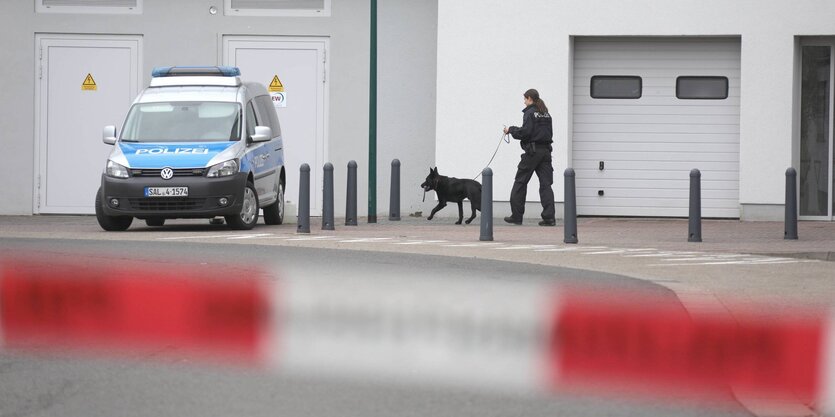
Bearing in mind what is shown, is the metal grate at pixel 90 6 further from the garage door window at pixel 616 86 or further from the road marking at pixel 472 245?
the road marking at pixel 472 245

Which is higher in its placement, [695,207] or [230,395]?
[695,207]

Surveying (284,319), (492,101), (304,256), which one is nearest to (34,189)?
(492,101)

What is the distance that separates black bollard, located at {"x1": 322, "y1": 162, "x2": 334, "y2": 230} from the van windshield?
150 centimetres

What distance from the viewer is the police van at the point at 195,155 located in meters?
19.6

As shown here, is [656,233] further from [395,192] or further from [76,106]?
[76,106]

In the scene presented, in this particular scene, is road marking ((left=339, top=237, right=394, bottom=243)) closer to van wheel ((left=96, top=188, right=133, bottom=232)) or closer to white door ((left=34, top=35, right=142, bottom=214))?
van wheel ((left=96, top=188, right=133, bottom=232))

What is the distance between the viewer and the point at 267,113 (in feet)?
74.3

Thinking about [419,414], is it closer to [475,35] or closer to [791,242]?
[791,242]

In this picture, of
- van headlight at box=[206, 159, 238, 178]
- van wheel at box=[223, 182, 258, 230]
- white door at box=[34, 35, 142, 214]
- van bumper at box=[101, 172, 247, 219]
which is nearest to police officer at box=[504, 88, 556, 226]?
van wheel at box=[223, 182, 258, 230]

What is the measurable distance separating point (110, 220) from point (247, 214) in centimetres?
180

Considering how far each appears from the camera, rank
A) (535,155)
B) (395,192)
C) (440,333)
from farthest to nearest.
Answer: (395,192) → (535,155) → (440,333)

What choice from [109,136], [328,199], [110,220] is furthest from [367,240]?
[109,136]

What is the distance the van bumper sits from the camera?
19.5 meters

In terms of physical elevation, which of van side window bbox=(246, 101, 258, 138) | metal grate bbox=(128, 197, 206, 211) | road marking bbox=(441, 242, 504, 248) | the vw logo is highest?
van side window bbox=(246, 101, 258, 138)
